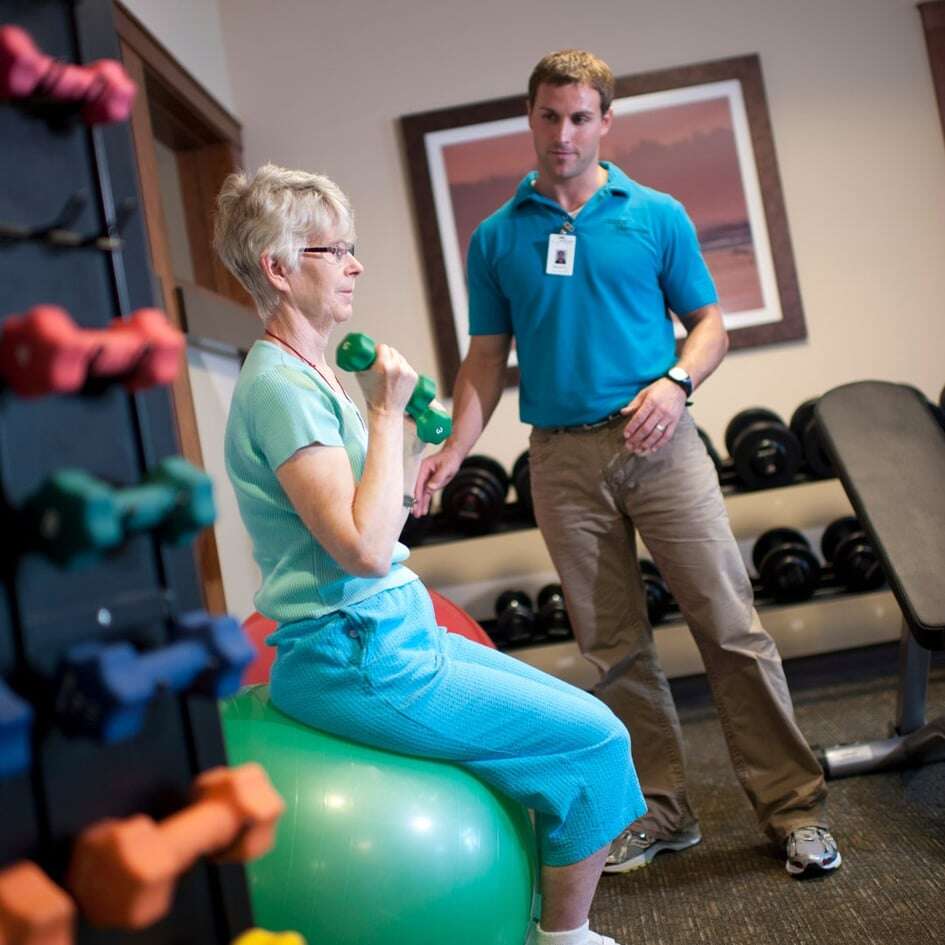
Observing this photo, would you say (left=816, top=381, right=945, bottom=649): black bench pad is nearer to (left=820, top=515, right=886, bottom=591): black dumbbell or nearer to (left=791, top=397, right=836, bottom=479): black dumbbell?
(left=791, top=397, right=836, bottom=479): black dumbbell

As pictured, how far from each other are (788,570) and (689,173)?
1.55 metres

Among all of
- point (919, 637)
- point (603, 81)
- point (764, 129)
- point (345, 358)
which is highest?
point (764, 129)

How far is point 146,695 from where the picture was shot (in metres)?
0.83

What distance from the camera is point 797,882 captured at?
2428 mm

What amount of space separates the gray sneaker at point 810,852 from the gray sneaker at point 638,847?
288 mm

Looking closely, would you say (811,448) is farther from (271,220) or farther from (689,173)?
(271,220)

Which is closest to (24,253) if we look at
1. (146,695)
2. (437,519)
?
(146,695)

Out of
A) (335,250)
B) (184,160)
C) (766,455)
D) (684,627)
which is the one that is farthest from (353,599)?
(184,160)

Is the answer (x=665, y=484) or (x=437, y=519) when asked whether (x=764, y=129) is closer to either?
(x=437, y=519)

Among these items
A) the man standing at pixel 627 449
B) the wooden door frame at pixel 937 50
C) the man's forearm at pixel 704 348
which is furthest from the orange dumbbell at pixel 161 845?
the wooden door frame at pixel 937 50

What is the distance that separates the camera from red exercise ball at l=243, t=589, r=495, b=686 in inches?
99.7

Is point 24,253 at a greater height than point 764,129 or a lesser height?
lesser

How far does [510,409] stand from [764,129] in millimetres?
1409

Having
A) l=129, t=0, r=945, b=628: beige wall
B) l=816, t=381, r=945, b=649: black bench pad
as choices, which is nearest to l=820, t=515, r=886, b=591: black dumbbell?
l=129, t=0, r=945, b=628: beige wall
